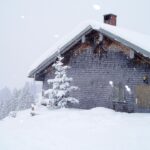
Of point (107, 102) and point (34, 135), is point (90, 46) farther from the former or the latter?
point (34, 135)

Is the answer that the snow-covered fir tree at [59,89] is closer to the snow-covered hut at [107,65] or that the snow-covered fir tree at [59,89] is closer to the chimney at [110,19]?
the snow-covered hut at [107,65]

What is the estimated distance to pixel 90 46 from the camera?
63.6 ft

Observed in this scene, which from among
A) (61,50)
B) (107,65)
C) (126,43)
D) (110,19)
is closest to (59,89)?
(61,50)

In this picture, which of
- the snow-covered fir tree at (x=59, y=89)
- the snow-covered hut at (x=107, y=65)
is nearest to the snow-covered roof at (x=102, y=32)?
the snow-covered hut at (x=107, y=65)

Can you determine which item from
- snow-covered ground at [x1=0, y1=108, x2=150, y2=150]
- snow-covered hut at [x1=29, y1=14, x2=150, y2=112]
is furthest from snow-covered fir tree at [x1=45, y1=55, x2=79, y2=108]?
snow-covered ground at [x1=0, y1=108, x2=150, y2=150]

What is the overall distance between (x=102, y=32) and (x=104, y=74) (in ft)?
7.38

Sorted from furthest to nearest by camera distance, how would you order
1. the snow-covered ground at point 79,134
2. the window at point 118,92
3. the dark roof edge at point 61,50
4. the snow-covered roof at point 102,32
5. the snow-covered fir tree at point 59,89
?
1. the dark roof edge at point 61,50
2. the snow-covered fir tree at point 59,89
3. the window at point 118,92
4. the snow-covered roof at point 102,32
5. the snow-covered ground at point 79,134

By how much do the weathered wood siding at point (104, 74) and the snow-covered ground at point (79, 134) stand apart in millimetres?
3272

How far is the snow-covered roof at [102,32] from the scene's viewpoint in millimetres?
15742

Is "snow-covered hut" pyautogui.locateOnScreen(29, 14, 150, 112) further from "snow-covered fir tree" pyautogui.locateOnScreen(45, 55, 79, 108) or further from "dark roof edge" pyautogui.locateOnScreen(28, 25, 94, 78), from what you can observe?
"snow-covered fir tree" pyautogui.locateOnScreen(45, 55, 79, 108)

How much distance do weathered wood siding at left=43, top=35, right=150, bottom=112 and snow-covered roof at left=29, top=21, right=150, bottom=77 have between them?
2.79ft

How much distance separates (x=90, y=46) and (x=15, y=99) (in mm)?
55544

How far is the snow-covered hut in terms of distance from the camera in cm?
1648

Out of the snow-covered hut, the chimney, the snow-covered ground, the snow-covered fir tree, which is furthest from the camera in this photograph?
the chimney
